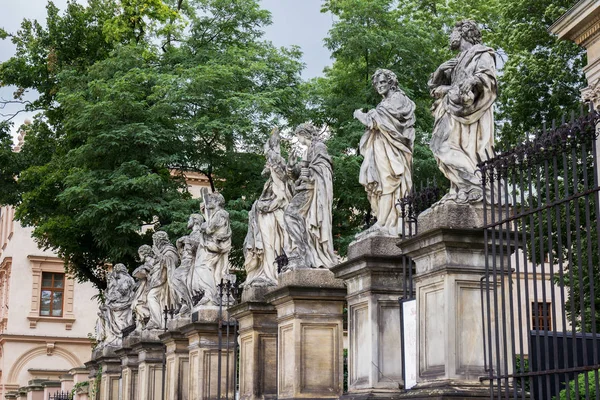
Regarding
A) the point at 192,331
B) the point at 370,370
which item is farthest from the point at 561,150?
the point at 192,331

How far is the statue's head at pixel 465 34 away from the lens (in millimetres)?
10044

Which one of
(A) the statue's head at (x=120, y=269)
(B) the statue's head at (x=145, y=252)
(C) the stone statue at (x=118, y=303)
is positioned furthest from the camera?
(C) the stone statue at (x=118, y=303)

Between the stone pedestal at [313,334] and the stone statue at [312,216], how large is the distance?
257 mm

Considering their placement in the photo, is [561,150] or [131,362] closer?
[561,150]

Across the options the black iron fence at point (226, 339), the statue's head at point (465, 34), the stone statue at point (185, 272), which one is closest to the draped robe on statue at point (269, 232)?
the black iron fence at point (226, 339)

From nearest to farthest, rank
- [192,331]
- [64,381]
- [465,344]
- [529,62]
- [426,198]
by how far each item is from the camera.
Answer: [465,344] < [426,198] < [192,331] < [529,62] < [64,381]

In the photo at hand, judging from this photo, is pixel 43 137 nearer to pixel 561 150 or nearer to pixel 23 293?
pixel 23 293

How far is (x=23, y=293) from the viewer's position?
48.6 metres

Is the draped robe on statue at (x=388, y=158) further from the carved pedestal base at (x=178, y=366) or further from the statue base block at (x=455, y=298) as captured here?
the carved pedestal base at (x=178, y=366)

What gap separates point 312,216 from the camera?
44.7 feet

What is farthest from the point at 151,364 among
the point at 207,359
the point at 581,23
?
the point at 581,23

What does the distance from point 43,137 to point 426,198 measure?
22.6 meters

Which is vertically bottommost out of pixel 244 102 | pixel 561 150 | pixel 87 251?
pixel 561 150

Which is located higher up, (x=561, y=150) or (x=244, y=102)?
(x=244, y=102)
